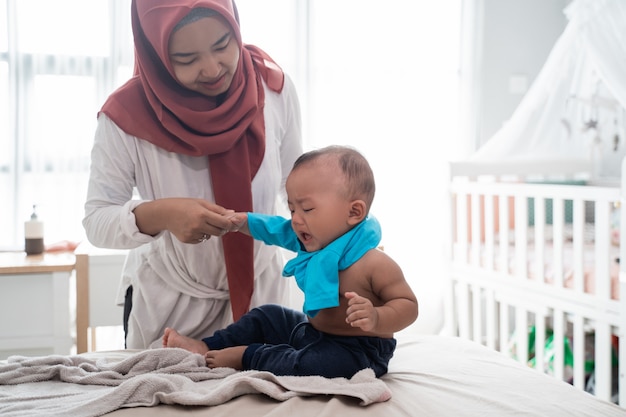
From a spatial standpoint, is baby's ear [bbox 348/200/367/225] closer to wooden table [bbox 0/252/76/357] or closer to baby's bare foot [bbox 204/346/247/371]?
baby's bare foot [bbox 204/346/247/371]

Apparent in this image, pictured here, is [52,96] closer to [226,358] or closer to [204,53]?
[204,53]

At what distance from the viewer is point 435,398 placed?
1.00 meters

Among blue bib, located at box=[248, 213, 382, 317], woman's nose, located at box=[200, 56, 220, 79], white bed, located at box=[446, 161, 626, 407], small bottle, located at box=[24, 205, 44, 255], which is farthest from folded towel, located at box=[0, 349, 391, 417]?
small bottle, located at box=[24, 205, 44, 255]

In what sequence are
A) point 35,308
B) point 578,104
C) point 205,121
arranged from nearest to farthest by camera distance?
point 205,121 → point 35,308 → point 578,104

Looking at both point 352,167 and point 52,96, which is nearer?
point 352,167

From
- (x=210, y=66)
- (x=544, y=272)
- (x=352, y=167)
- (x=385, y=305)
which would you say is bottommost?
(x=544, y=272)

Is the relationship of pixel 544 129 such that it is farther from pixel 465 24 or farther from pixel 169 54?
pixel 169 54

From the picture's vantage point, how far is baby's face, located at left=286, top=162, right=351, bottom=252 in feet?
Result: 3.74

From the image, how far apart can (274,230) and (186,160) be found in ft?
0.88

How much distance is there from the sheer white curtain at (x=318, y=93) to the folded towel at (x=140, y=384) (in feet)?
6.58

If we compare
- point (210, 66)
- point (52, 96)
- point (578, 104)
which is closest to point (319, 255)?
point (210, 66)

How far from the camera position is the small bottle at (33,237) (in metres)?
2.64

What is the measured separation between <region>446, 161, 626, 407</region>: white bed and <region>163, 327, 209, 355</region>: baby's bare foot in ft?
4.79

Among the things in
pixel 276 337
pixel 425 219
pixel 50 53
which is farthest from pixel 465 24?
pixel 276 337
